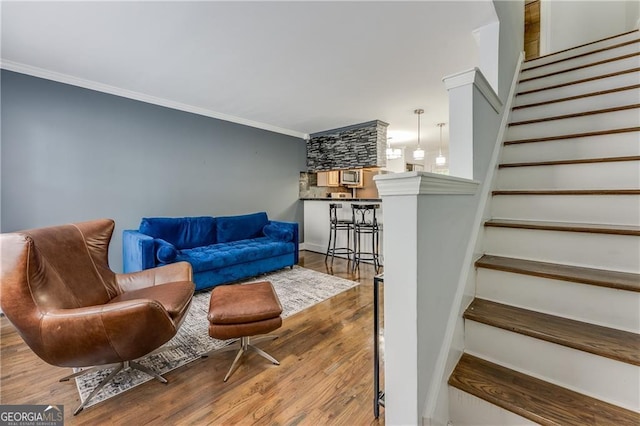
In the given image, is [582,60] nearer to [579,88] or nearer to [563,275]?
[579,88]

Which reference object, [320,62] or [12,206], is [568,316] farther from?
[12,206]

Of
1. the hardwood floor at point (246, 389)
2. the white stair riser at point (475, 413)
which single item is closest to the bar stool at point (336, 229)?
the hardwood floor at point (246, 389)

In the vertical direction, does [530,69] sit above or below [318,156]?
above

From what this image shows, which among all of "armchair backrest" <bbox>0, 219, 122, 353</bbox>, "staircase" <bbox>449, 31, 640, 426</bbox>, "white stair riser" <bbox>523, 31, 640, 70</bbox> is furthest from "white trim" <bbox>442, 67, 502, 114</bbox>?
"armchair backrest" <bbox>0, 219, 122, 353</bbox>

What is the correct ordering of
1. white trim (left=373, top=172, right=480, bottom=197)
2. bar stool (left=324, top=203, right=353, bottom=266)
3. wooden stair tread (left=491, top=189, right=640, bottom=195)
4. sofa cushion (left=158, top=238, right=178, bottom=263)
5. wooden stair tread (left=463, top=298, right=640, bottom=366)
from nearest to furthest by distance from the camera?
1. white trim (left=373, top=172, right=480, bottom=197)
2. wooden stair tread (left=463, top=298, right=640, bottom=366)
3. wooden stair tread (left=491, top=189, right=640, bottom=195)
4. sofa cushion (left=158, top=238, right=178, bottom=263)
5. bar stool (left=324, top=203, right=353, bottom=266)

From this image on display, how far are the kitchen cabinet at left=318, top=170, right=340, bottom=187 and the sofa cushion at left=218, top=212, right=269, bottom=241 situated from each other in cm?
209

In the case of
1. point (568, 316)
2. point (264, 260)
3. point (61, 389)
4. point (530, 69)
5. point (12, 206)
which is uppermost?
point (530, 69)

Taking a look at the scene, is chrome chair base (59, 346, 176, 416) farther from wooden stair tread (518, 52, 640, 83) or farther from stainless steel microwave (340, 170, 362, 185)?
stainless steel microwave (340, 170, 362, 185)

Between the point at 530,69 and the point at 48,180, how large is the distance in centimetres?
543

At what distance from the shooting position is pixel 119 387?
5.38ft

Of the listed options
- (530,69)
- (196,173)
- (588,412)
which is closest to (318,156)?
(196,173)

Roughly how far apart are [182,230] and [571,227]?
4.01 meters

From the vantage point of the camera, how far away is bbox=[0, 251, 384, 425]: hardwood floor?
1.41 meters

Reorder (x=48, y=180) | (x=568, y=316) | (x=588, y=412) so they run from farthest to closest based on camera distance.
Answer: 1. (x=48, y=180)
2. (x=568, y=316)
3. (x=588, y=412)
